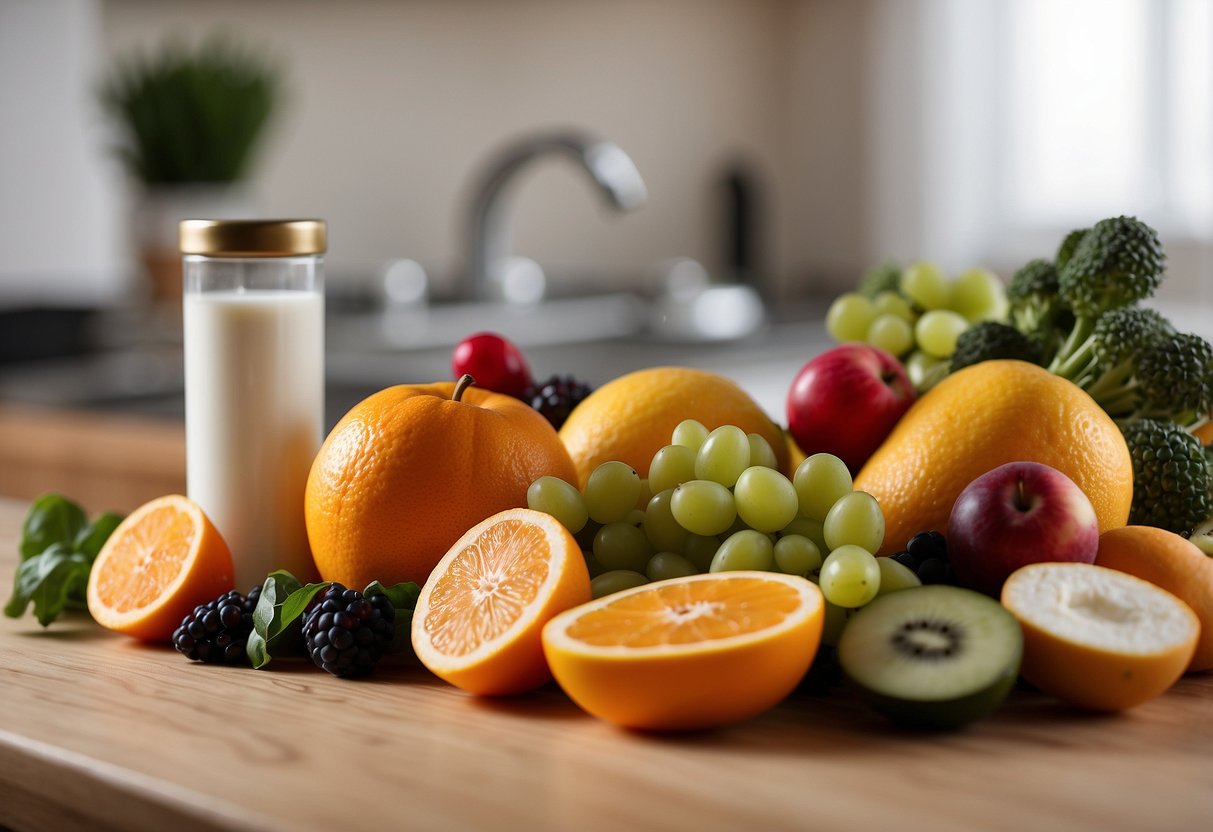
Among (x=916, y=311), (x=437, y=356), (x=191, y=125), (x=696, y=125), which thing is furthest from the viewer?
(x=696, y=125)

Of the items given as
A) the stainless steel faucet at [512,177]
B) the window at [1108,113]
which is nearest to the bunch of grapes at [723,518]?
the stainless steel faucet at [512,177]

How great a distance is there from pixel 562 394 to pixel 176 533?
271 millimetres

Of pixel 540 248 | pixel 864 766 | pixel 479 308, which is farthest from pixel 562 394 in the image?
pixel 540 248

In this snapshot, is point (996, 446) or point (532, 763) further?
point (996, 446)

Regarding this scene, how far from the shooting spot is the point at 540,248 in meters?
4.71

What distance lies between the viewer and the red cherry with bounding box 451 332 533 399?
2.90 feet

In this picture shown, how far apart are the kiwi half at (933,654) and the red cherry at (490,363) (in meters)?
0.34

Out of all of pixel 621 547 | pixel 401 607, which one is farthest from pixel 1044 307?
pixel 401 607

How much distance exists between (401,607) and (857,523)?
10.1 inches

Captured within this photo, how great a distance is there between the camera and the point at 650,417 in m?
0.81

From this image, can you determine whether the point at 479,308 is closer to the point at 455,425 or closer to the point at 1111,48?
the point at 455,425

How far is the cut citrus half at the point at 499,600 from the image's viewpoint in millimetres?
631

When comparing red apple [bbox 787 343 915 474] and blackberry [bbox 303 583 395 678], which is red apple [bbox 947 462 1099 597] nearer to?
red apple [bbox 787 343 915 474]

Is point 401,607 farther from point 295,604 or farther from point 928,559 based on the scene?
point 928,559
